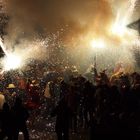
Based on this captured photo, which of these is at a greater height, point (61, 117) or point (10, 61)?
point (10, 61)

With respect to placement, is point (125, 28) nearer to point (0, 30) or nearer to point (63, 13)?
point (63, 13)

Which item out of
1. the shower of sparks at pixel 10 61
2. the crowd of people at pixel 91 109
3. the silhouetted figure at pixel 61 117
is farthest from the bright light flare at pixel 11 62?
the silhouetted figure at pixel 61 117

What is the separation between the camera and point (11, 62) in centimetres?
2309

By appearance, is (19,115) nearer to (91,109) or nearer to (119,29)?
(91,109)

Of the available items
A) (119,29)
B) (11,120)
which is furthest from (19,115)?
(119,29)

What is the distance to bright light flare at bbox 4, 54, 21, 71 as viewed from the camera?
22406 mm

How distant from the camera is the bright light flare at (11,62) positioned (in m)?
22.4

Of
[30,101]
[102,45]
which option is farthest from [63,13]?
[30,101]

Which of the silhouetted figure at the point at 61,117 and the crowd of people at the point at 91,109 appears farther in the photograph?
the silhouetted figure at the point at 61,117

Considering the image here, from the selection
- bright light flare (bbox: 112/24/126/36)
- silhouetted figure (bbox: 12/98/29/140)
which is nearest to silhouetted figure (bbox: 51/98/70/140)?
silhouetted figure (bbox: 12/98/29/140)

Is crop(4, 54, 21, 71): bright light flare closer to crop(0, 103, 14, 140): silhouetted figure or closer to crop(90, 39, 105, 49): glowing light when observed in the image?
crop(90, 39, 105, 49): glowing light

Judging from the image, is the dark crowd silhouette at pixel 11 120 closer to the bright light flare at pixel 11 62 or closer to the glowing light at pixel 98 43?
the bright light flare at pixel 11 62

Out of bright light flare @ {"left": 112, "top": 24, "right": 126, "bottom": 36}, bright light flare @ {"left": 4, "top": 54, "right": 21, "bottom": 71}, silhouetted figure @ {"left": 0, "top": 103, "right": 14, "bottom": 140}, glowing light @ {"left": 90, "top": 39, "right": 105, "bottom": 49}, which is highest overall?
bright light flare @ {"left": 112, "top": 24, "right": 126, "bottom": 36}

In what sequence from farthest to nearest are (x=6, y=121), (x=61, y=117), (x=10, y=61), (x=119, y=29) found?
(x=119, y=29)
(x=10, y=61)
(x=61, y=117)
(x=6, y=121)
